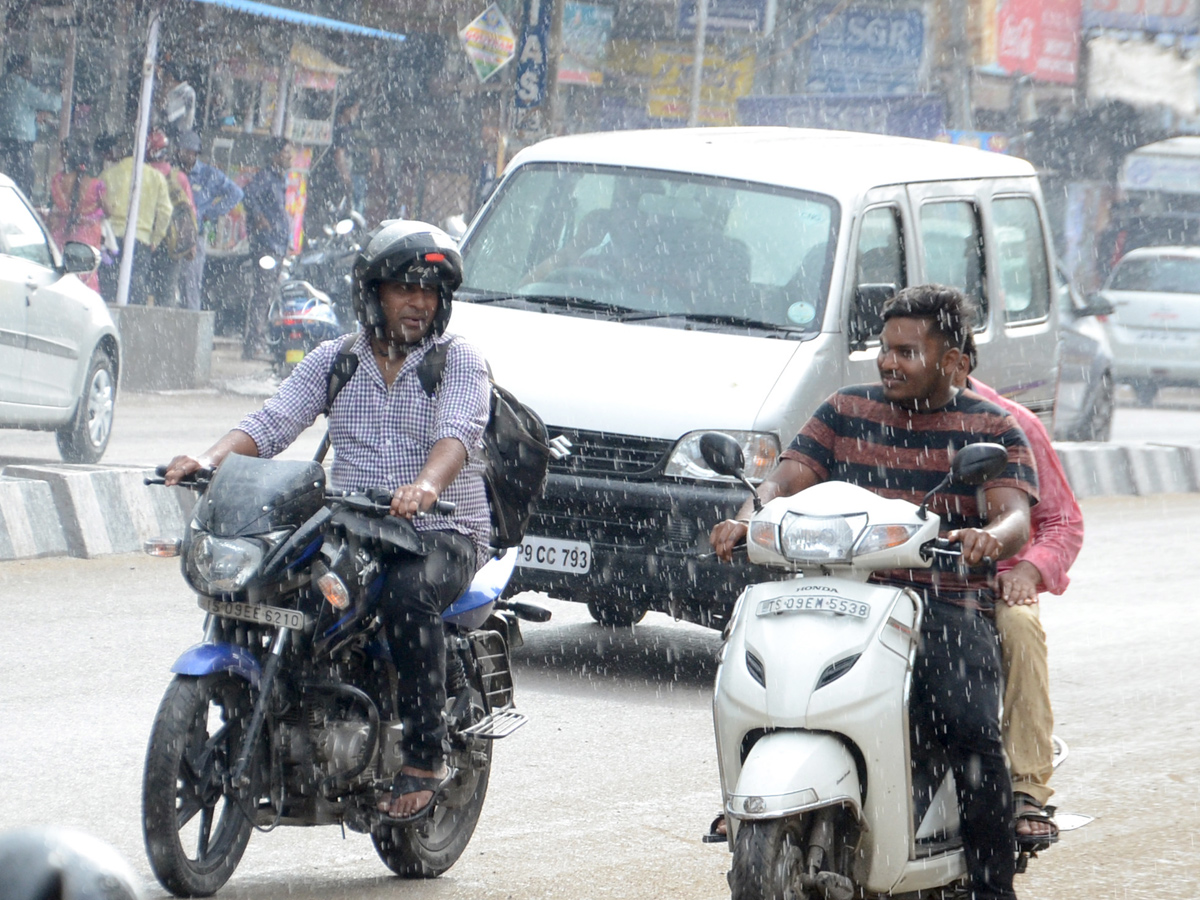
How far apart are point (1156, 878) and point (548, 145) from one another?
16.2ft

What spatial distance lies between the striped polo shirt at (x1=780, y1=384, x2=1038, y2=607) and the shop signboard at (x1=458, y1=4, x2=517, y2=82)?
53.4 ft

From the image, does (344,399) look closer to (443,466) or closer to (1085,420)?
(443,466)

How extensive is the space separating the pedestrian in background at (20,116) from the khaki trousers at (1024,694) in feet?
53.9

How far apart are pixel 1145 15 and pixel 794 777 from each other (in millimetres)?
29828

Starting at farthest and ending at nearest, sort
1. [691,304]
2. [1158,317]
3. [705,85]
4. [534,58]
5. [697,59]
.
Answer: [705,85] < [697,59] < [1158,317] < [534,58] < [691,304]

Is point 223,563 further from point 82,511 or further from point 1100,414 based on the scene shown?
point 1100,414

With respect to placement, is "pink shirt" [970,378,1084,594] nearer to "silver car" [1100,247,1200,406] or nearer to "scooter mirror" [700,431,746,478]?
"scooter mirror" [700,431,746,478]

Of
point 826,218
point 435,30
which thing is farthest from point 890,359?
point 435,30

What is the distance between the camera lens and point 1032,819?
4605mm

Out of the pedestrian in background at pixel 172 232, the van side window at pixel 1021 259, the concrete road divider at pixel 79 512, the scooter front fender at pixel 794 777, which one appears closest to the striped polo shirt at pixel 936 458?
the scooter front fender at pixel 794 777

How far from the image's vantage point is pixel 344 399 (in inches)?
201

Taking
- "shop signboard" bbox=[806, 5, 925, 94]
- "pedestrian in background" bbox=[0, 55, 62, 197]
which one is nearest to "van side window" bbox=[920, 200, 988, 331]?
"pedestrian in background" bbox=[0, 55, 62, 197]

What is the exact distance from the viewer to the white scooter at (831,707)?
158 inches

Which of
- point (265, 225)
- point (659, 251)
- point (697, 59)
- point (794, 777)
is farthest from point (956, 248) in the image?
point (697, 59)
